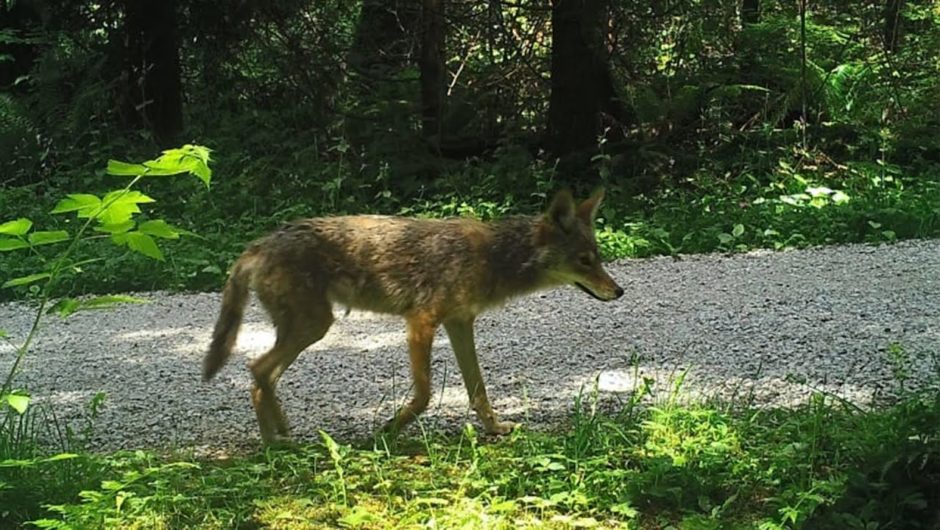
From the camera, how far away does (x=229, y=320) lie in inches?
242

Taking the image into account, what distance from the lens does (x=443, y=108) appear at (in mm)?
15961

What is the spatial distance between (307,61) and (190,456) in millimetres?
11727

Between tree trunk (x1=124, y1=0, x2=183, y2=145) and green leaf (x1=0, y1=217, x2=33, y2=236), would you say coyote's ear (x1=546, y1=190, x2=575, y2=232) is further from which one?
tree trunk (x1=124, y1=0, x2=183, y2=145)

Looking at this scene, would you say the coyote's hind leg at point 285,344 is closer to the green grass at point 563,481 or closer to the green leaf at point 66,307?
the green grass at point 563,481

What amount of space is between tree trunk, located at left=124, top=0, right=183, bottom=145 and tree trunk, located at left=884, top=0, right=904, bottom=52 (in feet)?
37.0

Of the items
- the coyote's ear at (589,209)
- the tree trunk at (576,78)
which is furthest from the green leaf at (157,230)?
the tree trunk at (576,78)

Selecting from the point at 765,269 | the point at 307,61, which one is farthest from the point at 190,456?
the point at 307,61

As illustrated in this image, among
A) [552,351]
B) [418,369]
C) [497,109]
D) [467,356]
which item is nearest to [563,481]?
[418,369]

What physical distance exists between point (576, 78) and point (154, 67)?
23.5ft

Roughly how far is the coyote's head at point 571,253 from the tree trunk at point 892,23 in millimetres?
10495

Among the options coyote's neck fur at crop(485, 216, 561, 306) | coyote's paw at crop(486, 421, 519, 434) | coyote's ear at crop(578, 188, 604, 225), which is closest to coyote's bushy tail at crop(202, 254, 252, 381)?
coyote's neck fur at crop(485, 216, 561, 306)

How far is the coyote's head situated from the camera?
6.54 m

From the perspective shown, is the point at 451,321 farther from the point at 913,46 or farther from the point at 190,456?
the point at 913,46

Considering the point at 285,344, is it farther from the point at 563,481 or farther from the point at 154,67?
the point at 154,67
